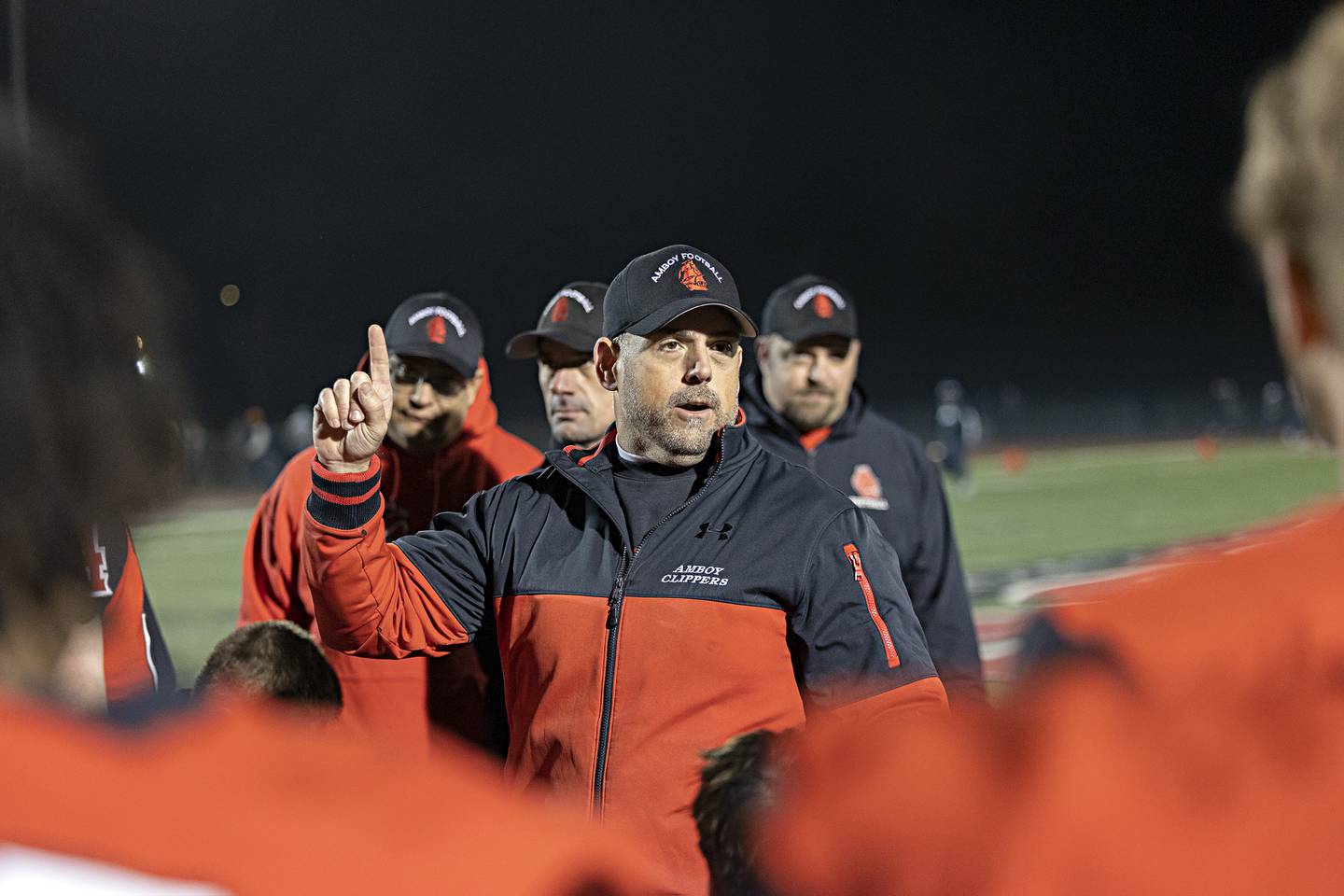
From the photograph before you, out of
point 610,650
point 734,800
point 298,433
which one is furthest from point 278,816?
point 298,433

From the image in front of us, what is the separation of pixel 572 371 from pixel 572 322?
0.17 m

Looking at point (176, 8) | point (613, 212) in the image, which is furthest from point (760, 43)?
point (176, 8)

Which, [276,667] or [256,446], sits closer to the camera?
[276,667]

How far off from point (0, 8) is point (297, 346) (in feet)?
40.8

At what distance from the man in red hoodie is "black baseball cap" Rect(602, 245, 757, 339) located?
1034mm

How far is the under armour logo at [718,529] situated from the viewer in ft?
8.43

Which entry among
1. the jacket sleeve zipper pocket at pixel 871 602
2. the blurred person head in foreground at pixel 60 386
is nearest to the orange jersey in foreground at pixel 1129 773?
the blurred person head in foreground at pixel 60 386

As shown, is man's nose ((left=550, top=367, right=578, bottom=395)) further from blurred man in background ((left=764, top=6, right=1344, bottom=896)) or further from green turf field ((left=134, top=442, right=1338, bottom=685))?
blurred man in background ((left=764, top=6, right=1344, bottom=896))

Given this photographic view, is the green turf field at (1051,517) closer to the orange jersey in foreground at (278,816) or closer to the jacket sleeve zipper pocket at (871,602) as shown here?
the orange jersey in foreground at (278,816)

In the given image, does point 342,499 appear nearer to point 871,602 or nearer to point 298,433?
point 871,602

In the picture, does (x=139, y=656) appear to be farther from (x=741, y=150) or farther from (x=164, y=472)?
(x=741, y=150)

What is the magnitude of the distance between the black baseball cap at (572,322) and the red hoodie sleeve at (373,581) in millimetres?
1691

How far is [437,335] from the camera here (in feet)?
13.9

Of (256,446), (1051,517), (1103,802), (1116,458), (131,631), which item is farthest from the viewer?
(1116,458)
